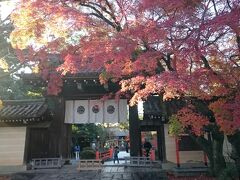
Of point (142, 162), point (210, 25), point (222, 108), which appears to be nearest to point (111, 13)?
point (210, 25)

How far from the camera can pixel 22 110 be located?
18469 millimetres

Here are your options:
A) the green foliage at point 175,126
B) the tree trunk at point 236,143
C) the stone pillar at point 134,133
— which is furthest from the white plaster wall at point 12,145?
the tree trunk at point 236,143

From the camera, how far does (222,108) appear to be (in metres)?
10.5

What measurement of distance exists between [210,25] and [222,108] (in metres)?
2.81

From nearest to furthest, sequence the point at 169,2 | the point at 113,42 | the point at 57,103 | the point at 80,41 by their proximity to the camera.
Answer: the point at 169,2
the point at 113,42
the point at 80,41
the point at 57,103

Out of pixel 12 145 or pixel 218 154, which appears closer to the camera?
pixel 218 154

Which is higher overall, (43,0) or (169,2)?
(43,0)

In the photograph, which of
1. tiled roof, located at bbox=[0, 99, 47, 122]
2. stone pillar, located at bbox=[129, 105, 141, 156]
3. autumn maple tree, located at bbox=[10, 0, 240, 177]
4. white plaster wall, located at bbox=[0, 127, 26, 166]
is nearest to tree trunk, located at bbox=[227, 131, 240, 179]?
autumn maple tree, located at bbox=[10, 0, 240, 177]

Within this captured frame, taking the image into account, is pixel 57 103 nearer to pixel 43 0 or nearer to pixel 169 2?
pixel 43 0

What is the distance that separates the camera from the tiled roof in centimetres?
1741

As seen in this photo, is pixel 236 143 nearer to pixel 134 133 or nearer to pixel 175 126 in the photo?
pixel 175 126

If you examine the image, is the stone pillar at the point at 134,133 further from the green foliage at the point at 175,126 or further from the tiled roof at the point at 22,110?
the green foliage at the point at 175,126

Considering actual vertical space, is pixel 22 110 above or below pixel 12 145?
above

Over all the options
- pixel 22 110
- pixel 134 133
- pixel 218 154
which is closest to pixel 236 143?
pixel 218 154
